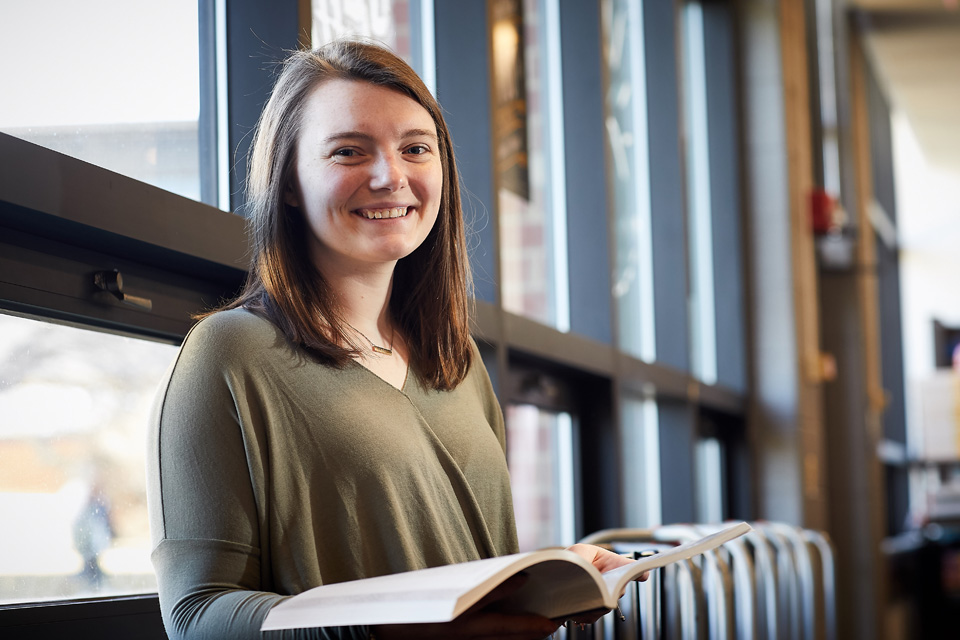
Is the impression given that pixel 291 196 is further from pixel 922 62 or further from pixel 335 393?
pixel 922 62

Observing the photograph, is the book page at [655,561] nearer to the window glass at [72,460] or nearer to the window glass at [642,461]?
the window glass at [72,460]

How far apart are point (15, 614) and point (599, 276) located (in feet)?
6.97

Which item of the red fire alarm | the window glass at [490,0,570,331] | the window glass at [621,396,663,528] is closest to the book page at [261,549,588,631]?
the window glass at [490,0,570,331]

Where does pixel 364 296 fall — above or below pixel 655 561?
above

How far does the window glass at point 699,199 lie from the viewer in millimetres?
4688

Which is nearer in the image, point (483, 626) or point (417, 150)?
point (483, 626)

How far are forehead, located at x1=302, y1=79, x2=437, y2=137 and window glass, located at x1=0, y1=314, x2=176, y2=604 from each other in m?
0.45

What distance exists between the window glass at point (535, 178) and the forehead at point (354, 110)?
1.56m

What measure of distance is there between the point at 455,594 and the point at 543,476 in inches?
92.7

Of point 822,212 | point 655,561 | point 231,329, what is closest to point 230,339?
point 231,329

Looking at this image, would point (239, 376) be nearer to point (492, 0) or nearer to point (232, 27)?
point (232, 27)

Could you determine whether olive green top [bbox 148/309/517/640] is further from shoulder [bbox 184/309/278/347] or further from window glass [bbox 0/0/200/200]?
window glass [bbox 0/0/200/200]

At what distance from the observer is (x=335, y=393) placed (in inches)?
43.2

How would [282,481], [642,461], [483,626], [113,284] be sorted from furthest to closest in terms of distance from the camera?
[642,461]
[113,284]
[282,481]
[483,626]
